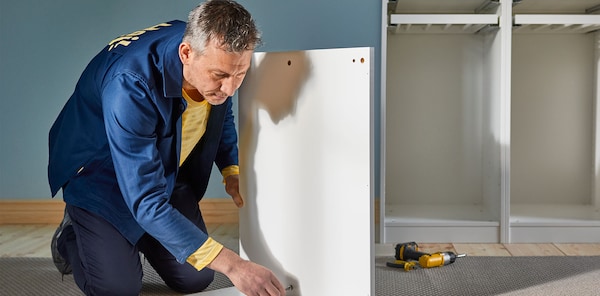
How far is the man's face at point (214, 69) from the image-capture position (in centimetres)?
140

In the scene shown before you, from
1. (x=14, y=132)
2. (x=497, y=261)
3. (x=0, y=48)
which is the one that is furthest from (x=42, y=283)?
(x=497, y=261)

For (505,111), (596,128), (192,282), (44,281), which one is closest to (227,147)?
(192,282)

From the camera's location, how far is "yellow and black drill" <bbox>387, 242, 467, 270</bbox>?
219 cm

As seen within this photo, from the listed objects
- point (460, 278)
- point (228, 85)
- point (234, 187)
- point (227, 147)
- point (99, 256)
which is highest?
point (228, 85)

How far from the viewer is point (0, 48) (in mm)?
2865

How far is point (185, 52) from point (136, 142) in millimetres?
209

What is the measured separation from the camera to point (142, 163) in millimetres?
1451

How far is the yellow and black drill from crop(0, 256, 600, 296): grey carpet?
0.02 meters

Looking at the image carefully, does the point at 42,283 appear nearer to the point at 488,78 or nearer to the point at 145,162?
the point at 145,162

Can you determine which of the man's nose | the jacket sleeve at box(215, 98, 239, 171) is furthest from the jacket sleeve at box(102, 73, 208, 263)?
the jacket sleeve at box(215, 98, 239, 171)

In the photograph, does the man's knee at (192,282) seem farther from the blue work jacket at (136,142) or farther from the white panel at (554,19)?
the white panel at (554,19)

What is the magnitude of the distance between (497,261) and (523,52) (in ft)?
3.23

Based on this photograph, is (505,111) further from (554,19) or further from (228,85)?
(228,85)

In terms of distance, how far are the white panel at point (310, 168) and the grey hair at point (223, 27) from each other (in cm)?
18
